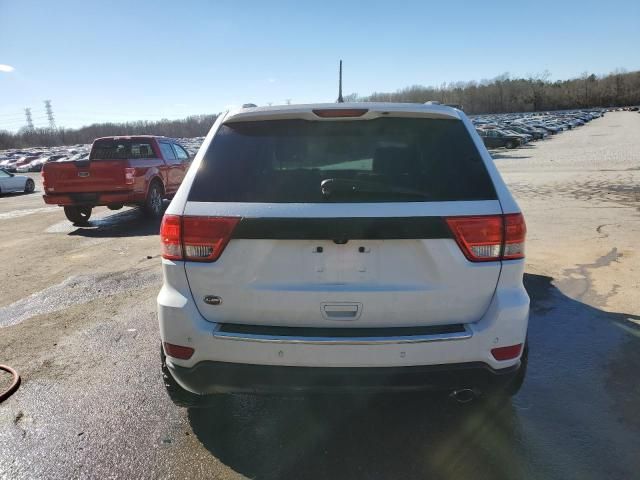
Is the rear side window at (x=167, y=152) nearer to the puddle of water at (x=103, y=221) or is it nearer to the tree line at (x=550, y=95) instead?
the puddle of water at (x=103, y=221)

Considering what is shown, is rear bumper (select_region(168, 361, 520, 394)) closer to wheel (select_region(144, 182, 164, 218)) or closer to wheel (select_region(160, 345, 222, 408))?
wheel (select_region(160, 345, 222, 408))

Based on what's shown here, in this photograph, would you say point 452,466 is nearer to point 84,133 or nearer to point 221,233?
point 221,233

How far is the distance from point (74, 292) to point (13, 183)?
2006 cm

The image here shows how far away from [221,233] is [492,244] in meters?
1.31

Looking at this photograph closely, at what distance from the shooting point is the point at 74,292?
19.2ft

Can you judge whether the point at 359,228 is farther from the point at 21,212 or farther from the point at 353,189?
the point at 21,212

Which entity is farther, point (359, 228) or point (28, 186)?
point (28, 186)

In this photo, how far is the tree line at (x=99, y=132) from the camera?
116688 mm

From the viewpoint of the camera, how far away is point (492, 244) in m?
2.27

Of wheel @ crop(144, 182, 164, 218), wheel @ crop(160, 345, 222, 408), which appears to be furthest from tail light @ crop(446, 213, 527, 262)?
wheel @ crop(144, 182, 164, 218)

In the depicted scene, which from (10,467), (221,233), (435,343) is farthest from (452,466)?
(10,467)

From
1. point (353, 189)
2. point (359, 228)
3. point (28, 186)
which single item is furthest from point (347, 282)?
point (28, 186)

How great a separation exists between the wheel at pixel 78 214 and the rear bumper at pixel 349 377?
9.91m

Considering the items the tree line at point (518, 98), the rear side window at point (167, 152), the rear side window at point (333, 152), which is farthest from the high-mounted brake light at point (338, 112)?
the tree line at point (518, 98)
